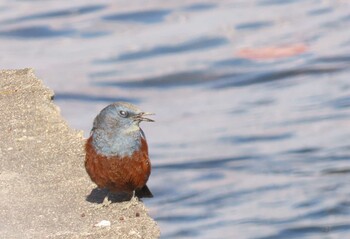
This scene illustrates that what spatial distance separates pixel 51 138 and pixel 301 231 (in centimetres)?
252

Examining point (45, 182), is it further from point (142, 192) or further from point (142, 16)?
point (142, 16)

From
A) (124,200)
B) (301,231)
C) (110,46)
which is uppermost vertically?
(110,46)

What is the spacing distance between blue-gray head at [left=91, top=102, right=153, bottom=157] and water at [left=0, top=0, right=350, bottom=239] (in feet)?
7.75

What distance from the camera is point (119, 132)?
18.4 ft

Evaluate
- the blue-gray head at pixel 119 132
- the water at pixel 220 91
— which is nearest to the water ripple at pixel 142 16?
the water at pixel 220 91

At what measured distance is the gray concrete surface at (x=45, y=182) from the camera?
5164mm

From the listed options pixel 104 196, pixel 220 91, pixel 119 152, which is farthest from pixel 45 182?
pixel 220 91

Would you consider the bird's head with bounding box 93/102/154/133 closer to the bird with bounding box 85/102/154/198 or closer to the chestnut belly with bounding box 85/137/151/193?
the bird with bounding box 85/102/154/198

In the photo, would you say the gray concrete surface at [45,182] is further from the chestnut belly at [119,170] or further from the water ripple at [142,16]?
the water ripple at [142,16]

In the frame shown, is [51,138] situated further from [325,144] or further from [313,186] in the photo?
[325,144]

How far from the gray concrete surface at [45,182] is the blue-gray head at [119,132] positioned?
0.80 feet

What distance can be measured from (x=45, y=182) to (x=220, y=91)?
20.0 feet

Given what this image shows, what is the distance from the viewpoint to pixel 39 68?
12.3 meters

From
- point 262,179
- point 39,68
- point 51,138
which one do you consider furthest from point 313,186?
point 39,68
